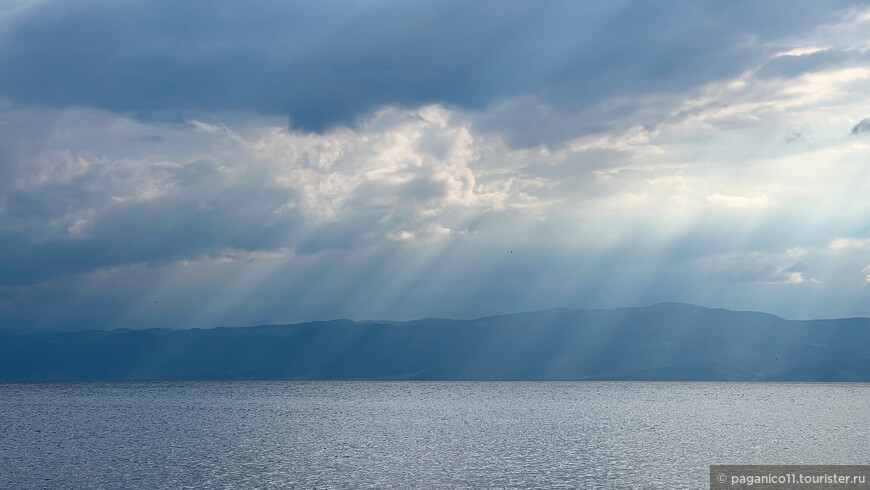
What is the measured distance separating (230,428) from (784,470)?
77134 mm

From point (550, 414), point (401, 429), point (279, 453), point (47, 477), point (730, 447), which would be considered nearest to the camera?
point (47, 477)

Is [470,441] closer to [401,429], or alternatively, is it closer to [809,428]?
[401,429]

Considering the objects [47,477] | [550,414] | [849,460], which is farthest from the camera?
[550,414]

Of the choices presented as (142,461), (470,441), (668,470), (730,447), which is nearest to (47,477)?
(142,461)

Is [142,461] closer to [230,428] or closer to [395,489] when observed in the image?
[395,489]

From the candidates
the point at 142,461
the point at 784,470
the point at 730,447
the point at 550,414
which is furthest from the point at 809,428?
the point at 142,461

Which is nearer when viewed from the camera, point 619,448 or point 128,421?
point 619,448

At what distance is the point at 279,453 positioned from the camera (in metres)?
78.4

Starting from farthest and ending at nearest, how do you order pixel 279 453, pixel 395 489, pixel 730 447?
pixel 730 447, pixel 279 453, pixel 395 489

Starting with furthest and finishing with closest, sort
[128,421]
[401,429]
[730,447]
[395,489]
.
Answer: [128,421]
[401,429]
[730,447]
[395,489]

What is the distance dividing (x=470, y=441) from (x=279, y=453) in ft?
75.7

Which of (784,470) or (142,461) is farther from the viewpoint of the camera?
(142,461)

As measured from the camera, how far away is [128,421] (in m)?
128

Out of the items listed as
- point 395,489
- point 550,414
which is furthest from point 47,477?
point 550,414
